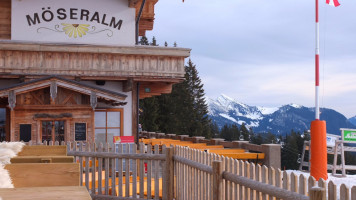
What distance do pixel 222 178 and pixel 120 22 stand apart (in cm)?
1534

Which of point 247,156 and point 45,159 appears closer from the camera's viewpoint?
point 45,159

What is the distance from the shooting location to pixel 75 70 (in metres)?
18.7

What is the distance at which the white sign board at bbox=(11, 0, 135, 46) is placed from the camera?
70.2 ft

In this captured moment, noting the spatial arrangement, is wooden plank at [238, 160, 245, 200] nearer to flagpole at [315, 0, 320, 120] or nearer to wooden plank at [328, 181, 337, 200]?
wooden plank at [328, 181, 337, 200]

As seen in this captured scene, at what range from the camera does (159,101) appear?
6444 centimetres

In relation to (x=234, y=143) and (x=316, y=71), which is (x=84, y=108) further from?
(x=316, y=71)

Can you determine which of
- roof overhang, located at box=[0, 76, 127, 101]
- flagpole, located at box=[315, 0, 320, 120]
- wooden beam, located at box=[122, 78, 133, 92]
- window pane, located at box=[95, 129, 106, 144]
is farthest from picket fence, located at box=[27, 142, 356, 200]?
flagpole, located at box=[315, 0, 320, 120]

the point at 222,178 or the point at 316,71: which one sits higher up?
the point at 316,71

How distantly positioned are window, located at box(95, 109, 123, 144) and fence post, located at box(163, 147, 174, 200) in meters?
8.38

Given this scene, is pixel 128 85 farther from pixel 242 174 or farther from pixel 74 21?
pixel 242 174

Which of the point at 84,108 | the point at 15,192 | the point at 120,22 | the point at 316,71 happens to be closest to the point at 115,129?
the point at 84,108

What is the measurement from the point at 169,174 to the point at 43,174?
6311 mm

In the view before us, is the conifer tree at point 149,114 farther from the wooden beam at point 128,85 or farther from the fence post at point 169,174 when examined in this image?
the fence post at point 169,174

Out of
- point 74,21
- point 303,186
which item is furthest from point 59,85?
point 303,186
